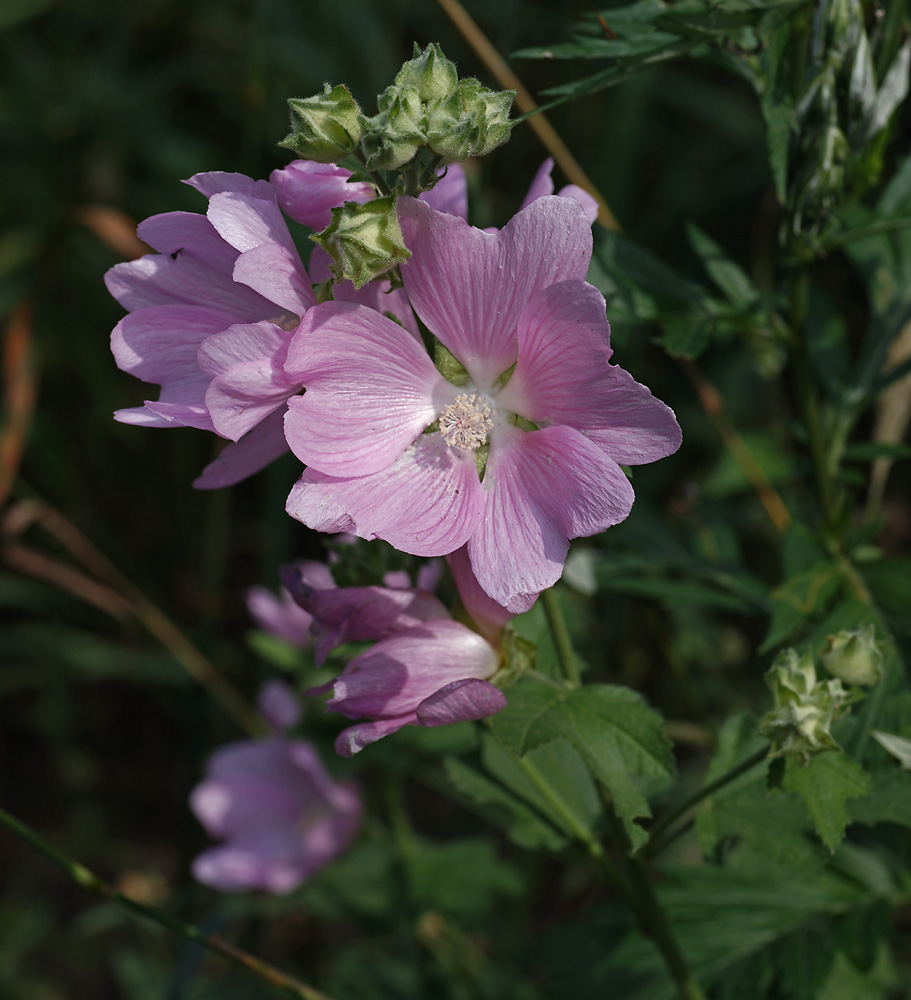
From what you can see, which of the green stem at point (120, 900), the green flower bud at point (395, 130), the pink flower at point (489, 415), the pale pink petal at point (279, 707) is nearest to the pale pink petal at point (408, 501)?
the pink flower at point (489, 415)

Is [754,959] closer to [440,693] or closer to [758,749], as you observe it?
[758,749]

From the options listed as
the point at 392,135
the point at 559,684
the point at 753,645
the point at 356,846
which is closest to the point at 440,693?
the point at 559,684

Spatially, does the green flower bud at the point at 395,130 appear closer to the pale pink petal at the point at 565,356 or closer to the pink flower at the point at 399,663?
the pale pink petal at the point at 565,356

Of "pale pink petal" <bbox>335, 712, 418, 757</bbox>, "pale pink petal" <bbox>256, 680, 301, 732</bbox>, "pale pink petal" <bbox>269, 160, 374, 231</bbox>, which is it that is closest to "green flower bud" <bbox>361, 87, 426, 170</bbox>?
"pale pink petal" <bbox>269, 160, 374, 231</bbox>

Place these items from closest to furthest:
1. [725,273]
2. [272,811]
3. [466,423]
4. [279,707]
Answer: [466,423] < [725,273] < [279,707] < [272,811]

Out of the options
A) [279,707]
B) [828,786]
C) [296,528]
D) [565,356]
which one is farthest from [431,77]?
[296,528]

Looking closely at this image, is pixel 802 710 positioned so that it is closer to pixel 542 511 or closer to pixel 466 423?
pixel 542 511
